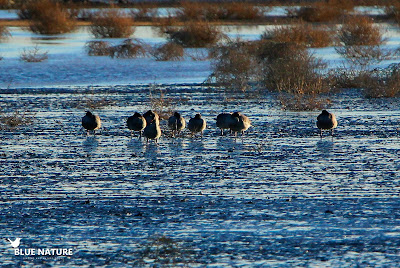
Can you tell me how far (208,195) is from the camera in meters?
9.66

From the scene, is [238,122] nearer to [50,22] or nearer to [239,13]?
[50,22]

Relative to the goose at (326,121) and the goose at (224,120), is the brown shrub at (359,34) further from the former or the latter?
the goose at (224,120)

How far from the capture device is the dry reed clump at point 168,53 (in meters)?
29.5

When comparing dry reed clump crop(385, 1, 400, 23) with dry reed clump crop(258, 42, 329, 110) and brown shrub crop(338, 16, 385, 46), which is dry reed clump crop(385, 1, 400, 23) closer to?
brown shrub crop(338, 16, 385, 46)

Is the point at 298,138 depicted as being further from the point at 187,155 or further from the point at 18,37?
the point at 18,37

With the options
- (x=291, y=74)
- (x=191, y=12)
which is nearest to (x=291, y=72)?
(x=291, y=74)

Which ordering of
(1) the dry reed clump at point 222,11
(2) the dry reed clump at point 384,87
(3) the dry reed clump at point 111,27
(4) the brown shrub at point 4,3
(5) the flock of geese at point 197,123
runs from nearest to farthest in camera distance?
(5) the flock of geese at point 197,123 → (2) the dry reed clump at point 384,87 → (3) the dry reed clump at point 111,27 → (1) the dry reed clump at point 222,11 → (4) the brown shrub at point 4,3

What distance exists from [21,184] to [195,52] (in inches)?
884

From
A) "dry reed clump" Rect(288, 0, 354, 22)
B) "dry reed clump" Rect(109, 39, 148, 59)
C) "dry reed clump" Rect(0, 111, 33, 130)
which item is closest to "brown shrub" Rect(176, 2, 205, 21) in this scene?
"dry reed clump" Rect(288, 0, 354, 22)

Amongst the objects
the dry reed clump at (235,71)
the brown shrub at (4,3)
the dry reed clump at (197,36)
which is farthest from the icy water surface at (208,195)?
the brown shrub at (4,3)

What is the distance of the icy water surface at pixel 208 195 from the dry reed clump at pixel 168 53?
13401 mm

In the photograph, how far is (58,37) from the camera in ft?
134

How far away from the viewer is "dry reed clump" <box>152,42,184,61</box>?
29.5 m

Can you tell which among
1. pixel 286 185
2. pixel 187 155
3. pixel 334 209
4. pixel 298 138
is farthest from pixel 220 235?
pixel 298 138
